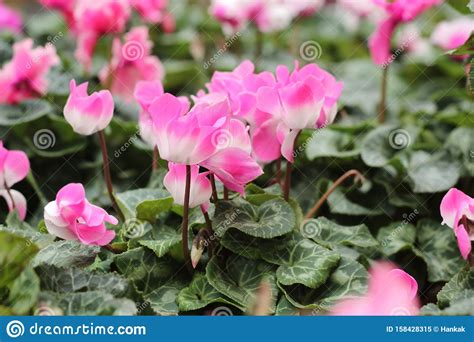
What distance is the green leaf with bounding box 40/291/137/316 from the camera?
3.05 ft

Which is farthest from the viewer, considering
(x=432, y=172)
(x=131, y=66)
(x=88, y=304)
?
(x=131, y=66)

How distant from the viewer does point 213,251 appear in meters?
1.14

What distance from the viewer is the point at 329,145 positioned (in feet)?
5.39

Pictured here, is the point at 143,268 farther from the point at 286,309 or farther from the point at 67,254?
the point at 286,309

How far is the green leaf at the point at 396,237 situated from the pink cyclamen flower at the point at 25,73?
33.1 inches

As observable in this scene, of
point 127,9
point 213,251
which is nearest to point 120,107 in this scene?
point 127,9

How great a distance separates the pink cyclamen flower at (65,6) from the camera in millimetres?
2039

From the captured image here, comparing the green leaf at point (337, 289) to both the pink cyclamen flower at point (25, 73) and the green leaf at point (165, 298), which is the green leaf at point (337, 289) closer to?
the green leaf at point (165, 298)

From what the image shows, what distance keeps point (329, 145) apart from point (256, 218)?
0.52 meters

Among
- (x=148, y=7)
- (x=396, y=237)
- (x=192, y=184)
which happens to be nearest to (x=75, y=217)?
(x=192, y=184)

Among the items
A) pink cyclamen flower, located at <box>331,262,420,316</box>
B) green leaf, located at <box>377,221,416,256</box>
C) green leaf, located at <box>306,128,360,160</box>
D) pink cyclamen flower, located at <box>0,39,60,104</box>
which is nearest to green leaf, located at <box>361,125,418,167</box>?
green leaf, located at <box>306,128,360,160</box>

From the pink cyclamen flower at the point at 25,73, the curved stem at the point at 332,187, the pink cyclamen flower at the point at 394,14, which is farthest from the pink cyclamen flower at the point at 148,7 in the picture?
the curved stem at the point at 332,187

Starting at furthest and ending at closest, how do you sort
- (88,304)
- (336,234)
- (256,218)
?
(336,234) → (256,218) → (88,304)

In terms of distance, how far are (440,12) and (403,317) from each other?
1922 mm
